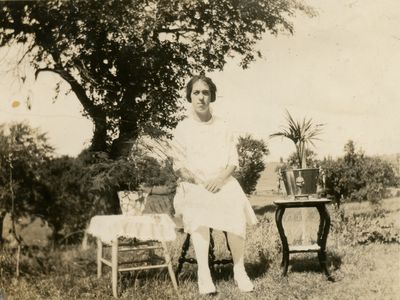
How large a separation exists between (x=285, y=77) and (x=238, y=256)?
5.11 feet

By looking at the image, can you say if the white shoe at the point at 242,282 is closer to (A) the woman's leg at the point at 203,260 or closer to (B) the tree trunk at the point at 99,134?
(A) the woman's leg at the point at 203,260

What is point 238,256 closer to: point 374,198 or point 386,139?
point 386,139

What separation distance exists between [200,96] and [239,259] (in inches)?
39.9

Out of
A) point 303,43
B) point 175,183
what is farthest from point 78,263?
point 303,43

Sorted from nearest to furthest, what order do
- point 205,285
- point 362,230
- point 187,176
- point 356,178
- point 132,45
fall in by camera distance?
1. point 205,285
2. point 187,176
3. point 132,45
4. point 362,230
5. point 356,178

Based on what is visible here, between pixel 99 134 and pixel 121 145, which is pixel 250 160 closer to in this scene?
pixel 121 145

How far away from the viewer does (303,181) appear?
2975 mm

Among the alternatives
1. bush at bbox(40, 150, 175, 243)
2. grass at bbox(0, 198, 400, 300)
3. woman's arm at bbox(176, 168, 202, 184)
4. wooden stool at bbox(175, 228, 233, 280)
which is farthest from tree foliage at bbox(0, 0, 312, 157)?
grass at bbox(0, 198, 400, 300)

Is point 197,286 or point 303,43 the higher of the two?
point 303,43

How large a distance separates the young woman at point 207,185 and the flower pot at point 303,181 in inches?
19.1

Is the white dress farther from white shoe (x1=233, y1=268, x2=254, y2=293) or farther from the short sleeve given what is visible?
white shoe (x1=233, y1=268, x2=254, y2=293)

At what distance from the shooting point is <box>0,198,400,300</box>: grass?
248 centimetres

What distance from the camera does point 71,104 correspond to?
3.51 metres

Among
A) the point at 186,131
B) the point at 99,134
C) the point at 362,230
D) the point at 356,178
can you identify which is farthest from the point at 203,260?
the point at 356,178
